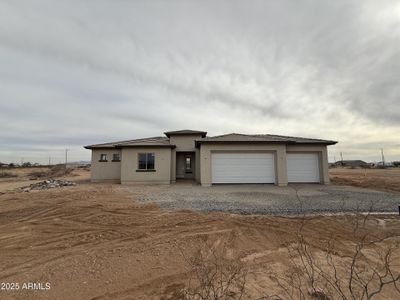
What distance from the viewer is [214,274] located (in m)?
2.83

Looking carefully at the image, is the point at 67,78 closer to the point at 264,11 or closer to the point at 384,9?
the point at 264,11

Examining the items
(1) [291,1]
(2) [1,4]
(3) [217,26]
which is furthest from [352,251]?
(2) [1,4]

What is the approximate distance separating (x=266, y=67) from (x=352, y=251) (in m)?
12.8

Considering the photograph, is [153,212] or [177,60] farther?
[177,60]

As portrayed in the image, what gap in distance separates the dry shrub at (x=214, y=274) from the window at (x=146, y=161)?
13327 millimetres

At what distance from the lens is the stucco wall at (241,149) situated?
15.3 meters

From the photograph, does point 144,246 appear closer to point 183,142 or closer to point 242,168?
point 242,168

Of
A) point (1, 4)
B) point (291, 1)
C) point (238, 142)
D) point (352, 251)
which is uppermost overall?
point (291, 1)

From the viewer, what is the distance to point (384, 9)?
848cm

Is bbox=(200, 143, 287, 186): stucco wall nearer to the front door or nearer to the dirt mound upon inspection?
the front door

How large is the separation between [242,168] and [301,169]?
5211 millimetres

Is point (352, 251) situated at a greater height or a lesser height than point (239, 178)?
lesser

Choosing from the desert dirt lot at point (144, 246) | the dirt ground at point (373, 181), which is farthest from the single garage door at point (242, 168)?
the desert dirt lot at point (144, 246)

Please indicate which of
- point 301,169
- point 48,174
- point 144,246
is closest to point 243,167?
point 301,169
